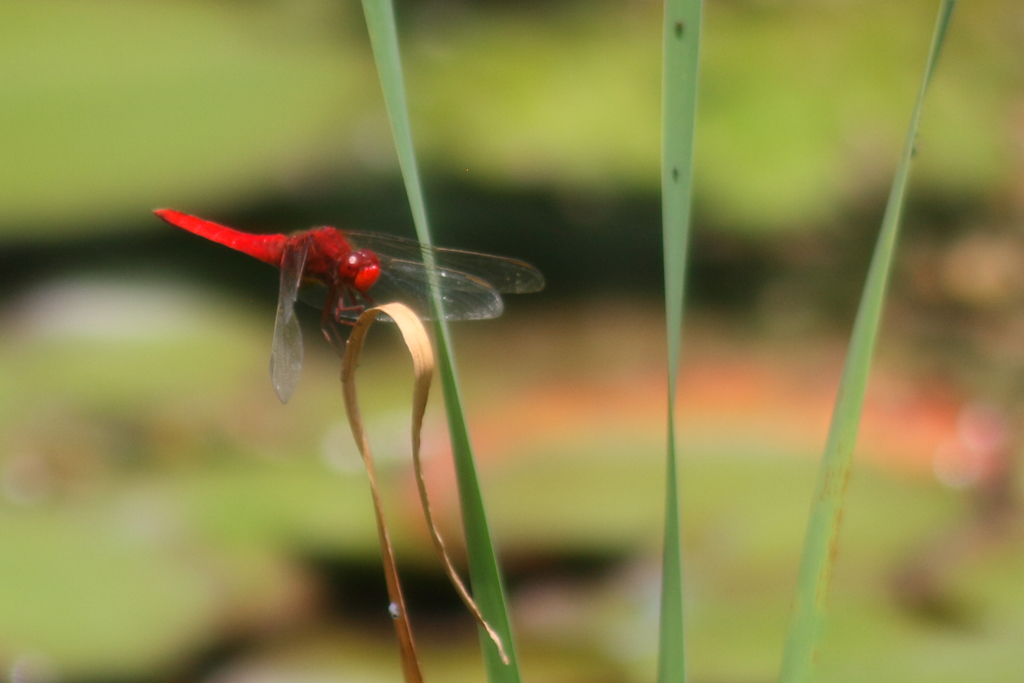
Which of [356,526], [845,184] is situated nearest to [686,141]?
[356,526]

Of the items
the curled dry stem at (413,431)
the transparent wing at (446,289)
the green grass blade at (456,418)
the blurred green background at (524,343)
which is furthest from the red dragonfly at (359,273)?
the blurred green background at (524,343)

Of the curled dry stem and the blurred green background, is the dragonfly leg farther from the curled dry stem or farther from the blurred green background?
the blurred green background

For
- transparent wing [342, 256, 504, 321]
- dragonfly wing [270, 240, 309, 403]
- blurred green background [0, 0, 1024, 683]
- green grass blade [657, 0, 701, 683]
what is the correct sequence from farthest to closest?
1. blurred green background [0, 0, 1024, 683]
2. transparent wing [342, 256, 504, 321]
3. dragonfly wing [270, 240, 309, 403]
4. green grass blade [657, 0, 701, 683]

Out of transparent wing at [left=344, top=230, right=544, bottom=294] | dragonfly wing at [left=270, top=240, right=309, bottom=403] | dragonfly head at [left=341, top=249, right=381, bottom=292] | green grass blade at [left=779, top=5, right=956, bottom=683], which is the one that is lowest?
green grass blade at [left=779, top=5, right=956, bottom=683]

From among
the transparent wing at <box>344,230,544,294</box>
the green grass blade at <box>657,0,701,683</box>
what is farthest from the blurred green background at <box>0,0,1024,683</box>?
the green grass blade at <box>657,0,701,683</box>

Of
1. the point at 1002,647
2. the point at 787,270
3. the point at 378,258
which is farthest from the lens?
the point at 787,270

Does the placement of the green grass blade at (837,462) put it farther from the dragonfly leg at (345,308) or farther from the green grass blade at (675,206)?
the dragonfly leg at (345,308)

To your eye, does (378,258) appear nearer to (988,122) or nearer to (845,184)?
(845,184)
